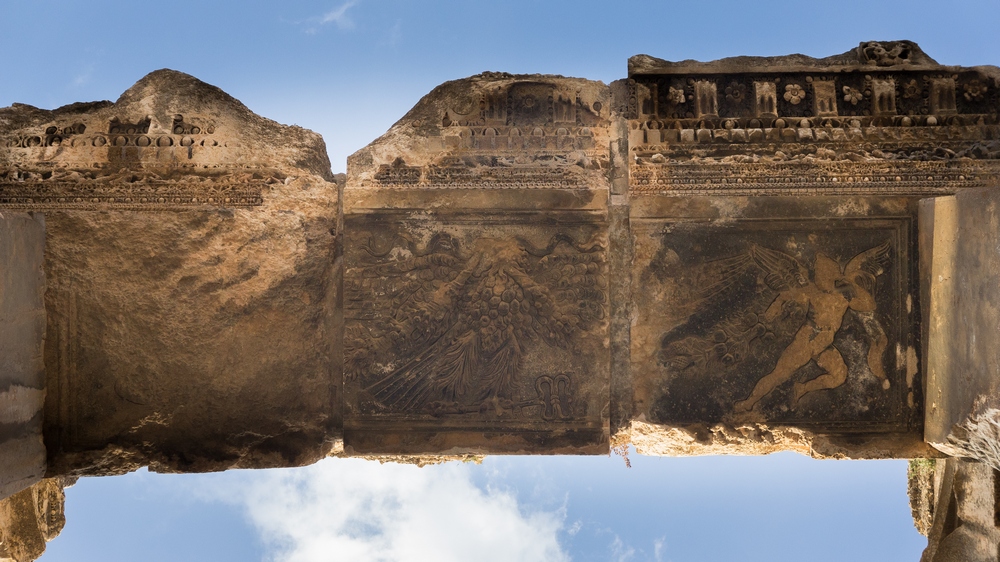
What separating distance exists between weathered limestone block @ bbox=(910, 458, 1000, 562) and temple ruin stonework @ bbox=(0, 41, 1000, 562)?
1.75ft

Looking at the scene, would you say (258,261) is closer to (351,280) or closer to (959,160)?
(351,280)

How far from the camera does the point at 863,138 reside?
383 cm

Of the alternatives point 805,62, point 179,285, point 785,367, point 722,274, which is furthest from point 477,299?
point 805,62

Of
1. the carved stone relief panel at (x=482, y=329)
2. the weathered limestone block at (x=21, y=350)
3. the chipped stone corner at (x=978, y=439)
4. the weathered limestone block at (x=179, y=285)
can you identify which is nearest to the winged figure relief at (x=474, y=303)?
the carved stone relief panel at (x=482, y=329)

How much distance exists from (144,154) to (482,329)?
5.96 ft

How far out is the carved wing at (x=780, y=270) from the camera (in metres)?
3.81

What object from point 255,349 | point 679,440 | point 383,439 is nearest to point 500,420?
point 383,439

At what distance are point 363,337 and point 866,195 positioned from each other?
2498 mm

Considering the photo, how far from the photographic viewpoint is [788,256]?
3.82 m

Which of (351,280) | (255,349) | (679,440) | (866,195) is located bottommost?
(679,440)

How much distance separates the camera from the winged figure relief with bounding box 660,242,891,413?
381 centimetres

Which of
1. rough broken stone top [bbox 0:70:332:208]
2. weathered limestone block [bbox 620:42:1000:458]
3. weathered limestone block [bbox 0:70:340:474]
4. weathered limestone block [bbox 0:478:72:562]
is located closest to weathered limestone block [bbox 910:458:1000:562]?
weathered limestone block [bbox 620:42:1000:458]

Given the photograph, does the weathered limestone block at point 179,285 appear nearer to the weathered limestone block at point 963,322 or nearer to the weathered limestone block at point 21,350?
the weathered limestone block at point 21,350

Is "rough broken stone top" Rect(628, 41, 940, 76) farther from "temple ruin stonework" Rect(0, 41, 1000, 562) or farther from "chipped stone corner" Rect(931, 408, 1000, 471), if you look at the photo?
"chipped stone corner" Rect(931, 408, 1000, 471)
